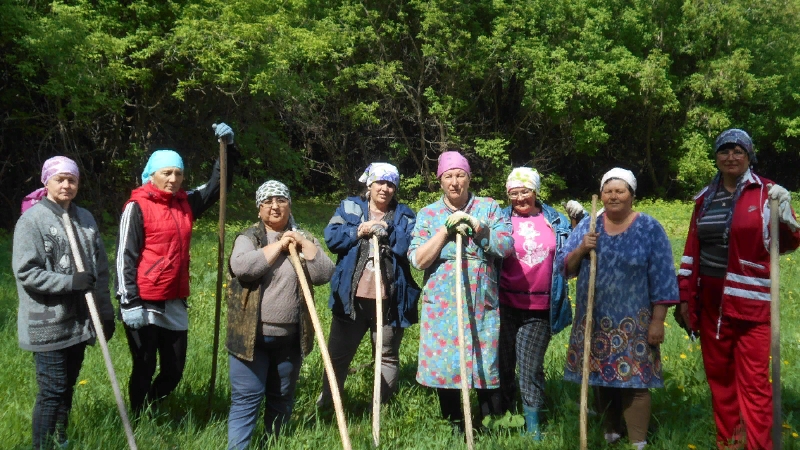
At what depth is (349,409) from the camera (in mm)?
5215

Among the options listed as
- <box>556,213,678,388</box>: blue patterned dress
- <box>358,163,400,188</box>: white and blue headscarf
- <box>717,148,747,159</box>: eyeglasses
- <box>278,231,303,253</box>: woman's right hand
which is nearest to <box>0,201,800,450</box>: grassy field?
<box>556,213,678,388</box>: blue patterned dress

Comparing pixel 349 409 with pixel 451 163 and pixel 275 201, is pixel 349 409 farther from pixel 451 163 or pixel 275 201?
pixel 451 163

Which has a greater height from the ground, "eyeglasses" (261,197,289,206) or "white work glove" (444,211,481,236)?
"eyeglasses" (261,197,289,206)

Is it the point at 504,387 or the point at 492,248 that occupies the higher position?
the point at 492,248

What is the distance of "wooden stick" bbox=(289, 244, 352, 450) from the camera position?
11.4 feet

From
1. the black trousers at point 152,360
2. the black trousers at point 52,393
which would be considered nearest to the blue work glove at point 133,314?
the black trousers at point 152,360

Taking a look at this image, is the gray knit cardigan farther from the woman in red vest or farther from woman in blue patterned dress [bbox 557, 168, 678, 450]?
woman in blue patterned dress [bbox 557, 168, 678, 450]

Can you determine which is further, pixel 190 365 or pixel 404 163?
pixel 404 163

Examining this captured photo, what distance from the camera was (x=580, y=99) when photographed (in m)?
22.3

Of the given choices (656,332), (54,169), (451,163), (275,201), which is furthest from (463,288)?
(54,169)

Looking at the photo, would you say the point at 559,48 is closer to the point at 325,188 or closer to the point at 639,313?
the point at 325,188

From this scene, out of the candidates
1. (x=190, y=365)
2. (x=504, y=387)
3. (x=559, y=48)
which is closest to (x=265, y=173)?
(x=559, y=48)

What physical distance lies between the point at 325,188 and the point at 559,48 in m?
8.35

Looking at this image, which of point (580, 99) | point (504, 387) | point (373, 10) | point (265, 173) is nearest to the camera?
point (504, 387)
